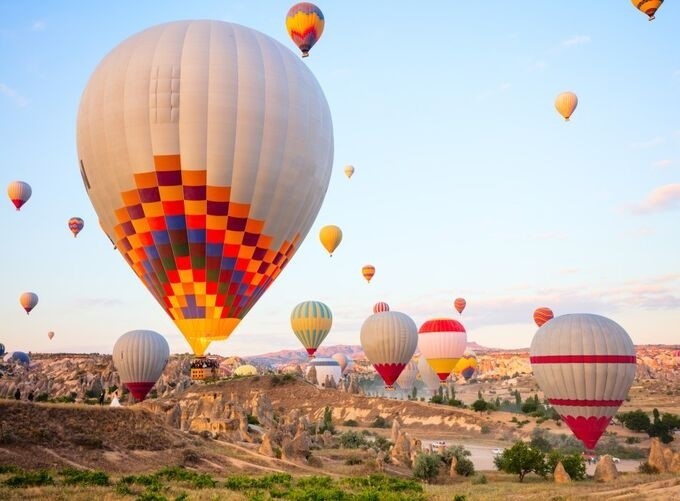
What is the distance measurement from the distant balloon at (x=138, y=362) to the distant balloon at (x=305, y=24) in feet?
104

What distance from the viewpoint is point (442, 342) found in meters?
82.5

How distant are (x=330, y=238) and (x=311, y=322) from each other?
2006cm

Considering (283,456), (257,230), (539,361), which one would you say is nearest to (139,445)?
(283,456)

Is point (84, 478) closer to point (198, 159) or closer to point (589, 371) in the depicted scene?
point (198, 159)

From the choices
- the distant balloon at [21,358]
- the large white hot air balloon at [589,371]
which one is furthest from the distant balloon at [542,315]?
the distant balloon at [21,358]

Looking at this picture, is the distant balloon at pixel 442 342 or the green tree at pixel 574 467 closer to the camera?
the green tree at pixel 574 467

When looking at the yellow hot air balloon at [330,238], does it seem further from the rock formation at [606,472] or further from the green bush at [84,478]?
the green bush at [84,478]

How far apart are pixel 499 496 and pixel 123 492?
1468 centimetres

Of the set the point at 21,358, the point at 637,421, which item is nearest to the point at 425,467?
the point at 637,421

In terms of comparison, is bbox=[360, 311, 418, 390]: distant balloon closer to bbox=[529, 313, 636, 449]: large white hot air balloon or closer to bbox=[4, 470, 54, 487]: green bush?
bbox=[529, 313, 636, 449]: large white hot air balloon

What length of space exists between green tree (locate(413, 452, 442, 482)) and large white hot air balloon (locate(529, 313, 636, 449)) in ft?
31.4

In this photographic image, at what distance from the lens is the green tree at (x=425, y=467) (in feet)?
112

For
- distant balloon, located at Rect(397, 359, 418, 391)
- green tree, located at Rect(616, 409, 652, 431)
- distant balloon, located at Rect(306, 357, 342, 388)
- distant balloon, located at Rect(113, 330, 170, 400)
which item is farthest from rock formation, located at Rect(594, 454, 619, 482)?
distant balloon, located at Rect(397, 359, 418, 391)

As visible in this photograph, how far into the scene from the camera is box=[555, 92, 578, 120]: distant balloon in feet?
187
